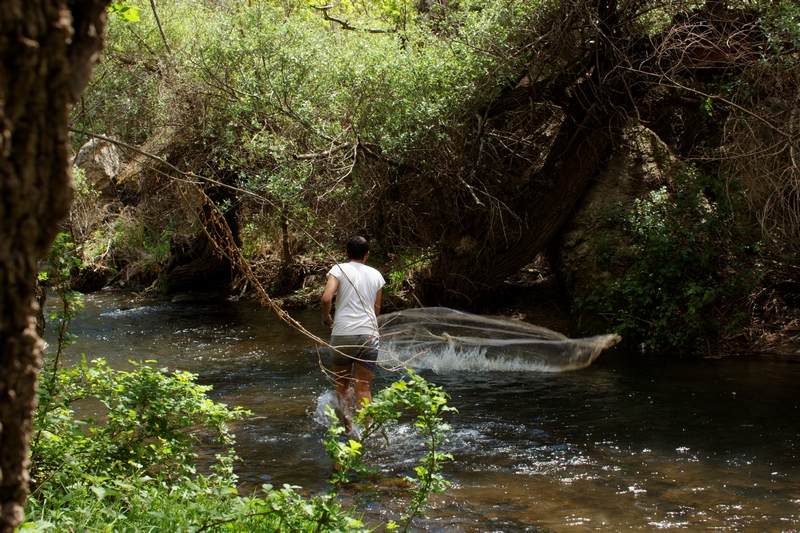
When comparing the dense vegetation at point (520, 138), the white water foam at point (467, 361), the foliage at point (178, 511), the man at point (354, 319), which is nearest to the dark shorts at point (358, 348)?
the man at point (354, 319)

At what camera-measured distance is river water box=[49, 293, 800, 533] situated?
5086 millimetres

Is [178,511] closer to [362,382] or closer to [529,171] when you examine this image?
[362,382]

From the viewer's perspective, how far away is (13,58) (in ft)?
4.80

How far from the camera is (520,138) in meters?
12.0

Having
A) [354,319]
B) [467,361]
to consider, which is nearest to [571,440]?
[354,319]

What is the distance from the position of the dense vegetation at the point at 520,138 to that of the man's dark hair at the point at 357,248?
3.28 m

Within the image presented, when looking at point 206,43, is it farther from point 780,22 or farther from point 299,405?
point 780,22

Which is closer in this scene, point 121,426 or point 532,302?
point 121,426

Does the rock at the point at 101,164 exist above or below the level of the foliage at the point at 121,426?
above

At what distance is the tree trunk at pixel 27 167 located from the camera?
146 cm

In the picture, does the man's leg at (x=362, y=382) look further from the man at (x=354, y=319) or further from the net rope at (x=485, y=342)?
the net rope at (x=485, y=342)

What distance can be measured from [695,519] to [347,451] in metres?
2.74

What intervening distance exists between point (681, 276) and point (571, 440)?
4981mm

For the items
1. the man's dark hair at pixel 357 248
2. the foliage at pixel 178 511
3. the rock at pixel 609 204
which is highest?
the rock at pixel 609 204
